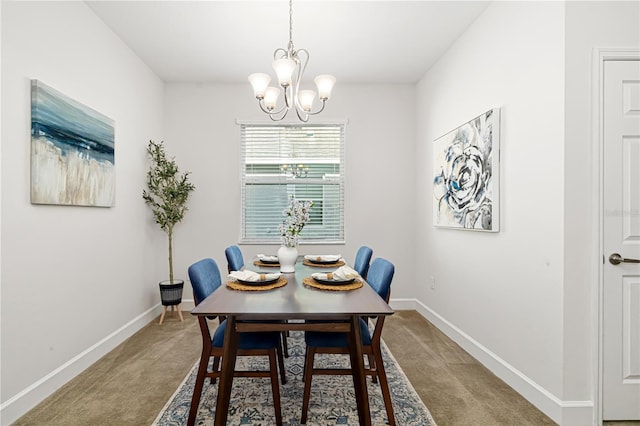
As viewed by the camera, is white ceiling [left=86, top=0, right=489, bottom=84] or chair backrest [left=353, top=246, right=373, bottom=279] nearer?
white ceiling [left=86, top=0, right=489, bottom=84]

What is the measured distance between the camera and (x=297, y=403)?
2.16 m

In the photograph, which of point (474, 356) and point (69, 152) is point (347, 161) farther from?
point (69, 152)

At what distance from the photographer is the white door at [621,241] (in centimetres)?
196

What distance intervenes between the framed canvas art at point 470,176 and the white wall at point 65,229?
3112 millimetres

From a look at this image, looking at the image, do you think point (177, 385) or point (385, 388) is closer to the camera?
point (385, 388)

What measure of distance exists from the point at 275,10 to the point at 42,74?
5.52 feet

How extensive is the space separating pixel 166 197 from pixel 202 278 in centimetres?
207

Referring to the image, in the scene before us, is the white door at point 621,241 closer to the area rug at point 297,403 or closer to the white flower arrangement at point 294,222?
the area rug at point 297,403

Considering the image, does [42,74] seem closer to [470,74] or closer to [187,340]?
[187,340]

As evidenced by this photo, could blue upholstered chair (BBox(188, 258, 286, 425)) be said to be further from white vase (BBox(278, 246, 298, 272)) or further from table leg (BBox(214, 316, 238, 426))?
white vase (BBox(278, 246, 298, 272))

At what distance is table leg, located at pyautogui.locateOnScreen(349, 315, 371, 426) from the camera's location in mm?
1714

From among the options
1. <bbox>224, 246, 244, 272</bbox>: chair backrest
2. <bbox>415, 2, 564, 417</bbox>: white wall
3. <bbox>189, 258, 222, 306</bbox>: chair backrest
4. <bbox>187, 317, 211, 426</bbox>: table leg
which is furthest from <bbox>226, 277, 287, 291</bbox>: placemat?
<bbox>415, 2, 564, 417</bbox>: white wall

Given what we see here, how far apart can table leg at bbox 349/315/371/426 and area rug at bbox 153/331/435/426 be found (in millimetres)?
295

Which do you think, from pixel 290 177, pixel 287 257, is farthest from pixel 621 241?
pixel 290 177
